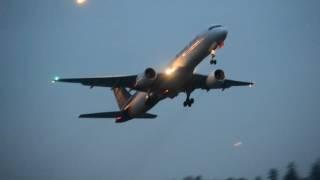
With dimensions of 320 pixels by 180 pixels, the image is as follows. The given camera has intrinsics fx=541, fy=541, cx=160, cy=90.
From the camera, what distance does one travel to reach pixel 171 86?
3972cm

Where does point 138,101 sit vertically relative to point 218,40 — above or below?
below

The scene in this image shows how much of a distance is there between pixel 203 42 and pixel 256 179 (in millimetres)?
32392

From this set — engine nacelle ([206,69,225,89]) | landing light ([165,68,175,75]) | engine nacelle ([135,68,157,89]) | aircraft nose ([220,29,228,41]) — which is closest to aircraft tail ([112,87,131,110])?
engine nacelle ([135,68,157,89])

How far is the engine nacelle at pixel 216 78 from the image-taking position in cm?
4106

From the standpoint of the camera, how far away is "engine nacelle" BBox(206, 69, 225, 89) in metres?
41.1

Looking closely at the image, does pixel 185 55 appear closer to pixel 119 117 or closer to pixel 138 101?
pixel 138 101

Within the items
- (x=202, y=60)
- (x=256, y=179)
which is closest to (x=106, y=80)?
(x=202, y=60)

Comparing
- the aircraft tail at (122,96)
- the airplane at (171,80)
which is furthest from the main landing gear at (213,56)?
the aircraft tail at (122,96)

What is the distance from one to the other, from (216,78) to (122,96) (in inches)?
354

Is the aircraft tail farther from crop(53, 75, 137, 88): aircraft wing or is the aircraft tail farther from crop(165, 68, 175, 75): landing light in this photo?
crop(165, 68, 175, 75): landing light

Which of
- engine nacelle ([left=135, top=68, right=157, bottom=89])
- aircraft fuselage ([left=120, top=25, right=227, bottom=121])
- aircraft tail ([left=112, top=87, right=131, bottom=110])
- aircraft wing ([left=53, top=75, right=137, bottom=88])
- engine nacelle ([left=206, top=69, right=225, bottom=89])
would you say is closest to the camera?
aircraft fuselage ([left=120, top=25, right=227, bottom=121])

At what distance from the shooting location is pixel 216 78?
4112 cm

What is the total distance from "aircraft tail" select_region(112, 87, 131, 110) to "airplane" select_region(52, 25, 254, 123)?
0.57 metres

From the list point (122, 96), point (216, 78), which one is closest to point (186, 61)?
point (216, 78)
